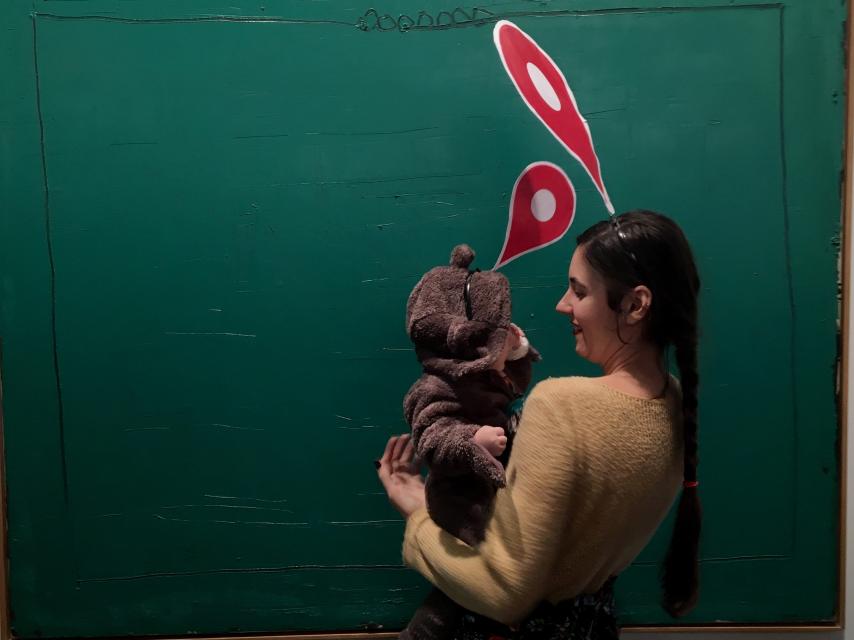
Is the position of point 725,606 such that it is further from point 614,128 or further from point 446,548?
point 614,128

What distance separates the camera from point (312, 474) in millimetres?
1655

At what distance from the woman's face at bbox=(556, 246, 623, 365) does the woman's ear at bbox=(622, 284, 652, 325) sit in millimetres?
20

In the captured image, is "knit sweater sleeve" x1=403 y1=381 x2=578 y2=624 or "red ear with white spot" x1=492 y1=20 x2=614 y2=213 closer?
"knit sweater sleeve" x1=403 y1=381 x2=578 y2=624

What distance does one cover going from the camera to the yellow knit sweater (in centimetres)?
100

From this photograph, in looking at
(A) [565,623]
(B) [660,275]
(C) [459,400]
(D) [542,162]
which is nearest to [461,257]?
(C) [459,400]

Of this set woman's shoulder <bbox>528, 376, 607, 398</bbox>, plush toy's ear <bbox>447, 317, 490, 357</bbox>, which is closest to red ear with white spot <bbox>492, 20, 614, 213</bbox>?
plush toy's ear <bbox>447, 317, 490, 357</bbox>

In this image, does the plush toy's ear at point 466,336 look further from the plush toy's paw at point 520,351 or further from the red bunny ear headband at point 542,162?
the red bunny ear headband at point 542,162

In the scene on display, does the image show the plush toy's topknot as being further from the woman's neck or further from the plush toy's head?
the woman's neck

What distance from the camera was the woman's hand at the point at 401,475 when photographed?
1287 mm

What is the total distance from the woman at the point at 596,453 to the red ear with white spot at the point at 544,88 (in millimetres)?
541

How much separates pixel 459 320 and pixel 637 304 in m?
0.26

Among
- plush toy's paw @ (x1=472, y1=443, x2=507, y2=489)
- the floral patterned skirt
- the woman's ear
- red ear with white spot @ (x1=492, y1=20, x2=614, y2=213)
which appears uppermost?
red ear with white spot @ (x1=492, y1=20, x2=614, y2=213)

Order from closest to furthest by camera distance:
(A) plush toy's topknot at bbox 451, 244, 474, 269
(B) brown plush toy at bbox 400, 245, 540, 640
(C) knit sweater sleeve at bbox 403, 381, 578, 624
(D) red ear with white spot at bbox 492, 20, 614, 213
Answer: (C) knit sweater sleeve at bbox 403, 381, 578, 624, (B) brown plush toy at bbox 400, 245, 540, 640, (A) plush toy's topknot at bbox 451, 244, 474, 269, (D) red ear with white spot at bbox 492, 20, 614, 213

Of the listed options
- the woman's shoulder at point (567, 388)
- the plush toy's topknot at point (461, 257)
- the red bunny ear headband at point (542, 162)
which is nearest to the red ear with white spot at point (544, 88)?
the red bunny ear headband at point (542, 162)
